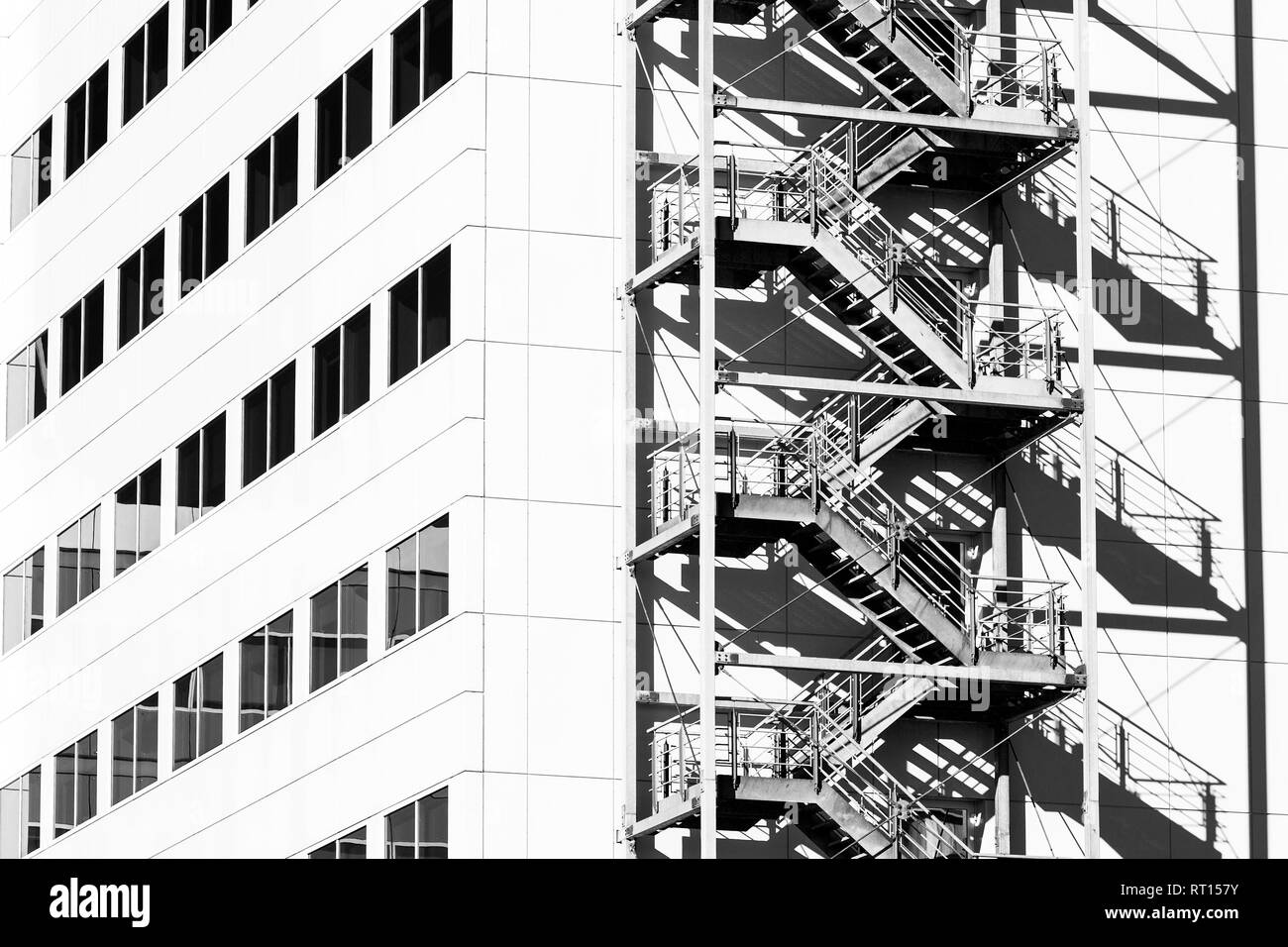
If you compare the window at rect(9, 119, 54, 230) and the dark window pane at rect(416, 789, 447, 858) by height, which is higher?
the window at rect(9, 119, 54, 230)

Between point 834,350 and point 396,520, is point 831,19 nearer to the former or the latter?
point 834,350

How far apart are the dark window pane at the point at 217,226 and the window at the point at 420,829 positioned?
1488 cm

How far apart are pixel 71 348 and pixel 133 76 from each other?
252 inches

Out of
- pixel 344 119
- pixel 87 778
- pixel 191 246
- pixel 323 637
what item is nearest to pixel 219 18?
pixel 191 246

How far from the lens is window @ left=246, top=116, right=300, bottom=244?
6694 cm

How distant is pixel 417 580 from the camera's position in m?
60.1

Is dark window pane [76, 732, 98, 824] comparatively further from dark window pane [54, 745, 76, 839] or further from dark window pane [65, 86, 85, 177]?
dark window pane [65, 86, 85, 177]

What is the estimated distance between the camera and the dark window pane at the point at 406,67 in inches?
2454

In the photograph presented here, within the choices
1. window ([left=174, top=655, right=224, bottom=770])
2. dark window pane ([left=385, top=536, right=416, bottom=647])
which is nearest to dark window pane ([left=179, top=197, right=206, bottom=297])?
window ([left=174, top=655, right=224, bottom=770])

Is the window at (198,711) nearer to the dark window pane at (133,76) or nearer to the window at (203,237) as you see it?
the window at (203,237)

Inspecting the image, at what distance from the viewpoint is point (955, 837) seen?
5609cm

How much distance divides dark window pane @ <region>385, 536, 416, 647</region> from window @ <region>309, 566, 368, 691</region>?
3.84 feet

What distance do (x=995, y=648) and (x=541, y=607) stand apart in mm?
7695

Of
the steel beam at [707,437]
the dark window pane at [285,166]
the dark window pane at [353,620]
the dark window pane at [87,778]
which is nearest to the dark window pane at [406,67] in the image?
the dark window pane at [285,166]
